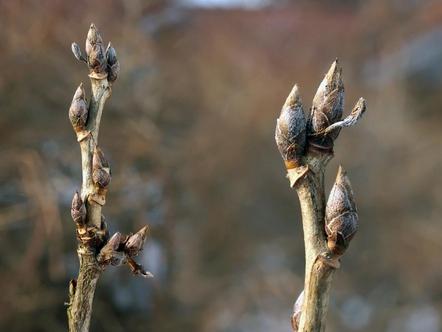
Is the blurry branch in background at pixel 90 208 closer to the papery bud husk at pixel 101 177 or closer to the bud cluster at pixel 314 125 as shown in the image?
the papery bud husk at pixel 101 177

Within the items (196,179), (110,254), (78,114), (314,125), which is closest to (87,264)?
(110,254)

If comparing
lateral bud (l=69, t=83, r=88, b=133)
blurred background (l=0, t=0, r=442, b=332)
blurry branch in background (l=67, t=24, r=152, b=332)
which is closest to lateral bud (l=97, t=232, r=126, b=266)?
blurry branch in background (l=67, t=24, r=152, b=332)

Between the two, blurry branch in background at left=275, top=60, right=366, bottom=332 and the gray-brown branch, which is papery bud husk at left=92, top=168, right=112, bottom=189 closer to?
A: the gray-brown branch

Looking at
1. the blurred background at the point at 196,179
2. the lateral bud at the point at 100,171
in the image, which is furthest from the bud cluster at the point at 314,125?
the blurred background at the point at 196,179

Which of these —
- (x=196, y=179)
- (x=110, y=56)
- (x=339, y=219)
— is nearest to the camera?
(x=339, y=219)

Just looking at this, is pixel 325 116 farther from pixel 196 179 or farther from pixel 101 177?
pixel 196 179

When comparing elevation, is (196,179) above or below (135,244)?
above
